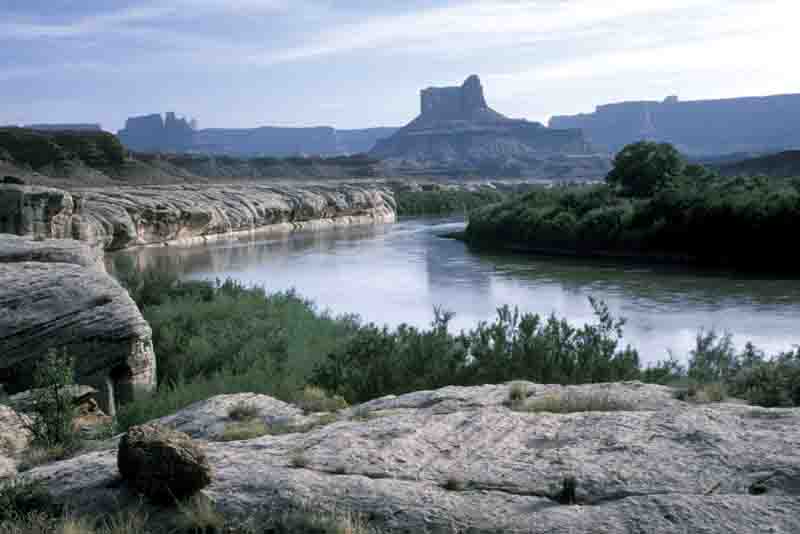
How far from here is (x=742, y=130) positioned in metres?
190

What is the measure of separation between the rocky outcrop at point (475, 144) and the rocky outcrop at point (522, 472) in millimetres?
119078

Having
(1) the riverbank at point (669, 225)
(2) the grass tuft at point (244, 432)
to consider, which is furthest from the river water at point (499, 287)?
(2) the grass tuft at point (244, 432)

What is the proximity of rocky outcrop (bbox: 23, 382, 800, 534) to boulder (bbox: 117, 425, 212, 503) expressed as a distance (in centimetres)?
12

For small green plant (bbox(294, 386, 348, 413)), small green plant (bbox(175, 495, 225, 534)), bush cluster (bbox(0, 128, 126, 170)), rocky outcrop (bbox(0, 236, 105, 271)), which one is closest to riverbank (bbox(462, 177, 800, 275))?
rocky outcrop (bbox(0, 236, 105, 271))

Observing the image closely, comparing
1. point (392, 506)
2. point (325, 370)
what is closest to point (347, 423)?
point (392, 506)

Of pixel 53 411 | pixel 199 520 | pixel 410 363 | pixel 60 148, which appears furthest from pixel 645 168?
pixel 199 520

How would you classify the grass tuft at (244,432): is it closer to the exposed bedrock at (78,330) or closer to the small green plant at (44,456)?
the small green plant at (44,456)

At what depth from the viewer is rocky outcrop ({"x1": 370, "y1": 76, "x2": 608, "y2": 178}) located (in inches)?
5365

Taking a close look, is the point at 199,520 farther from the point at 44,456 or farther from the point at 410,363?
the point at 410,363

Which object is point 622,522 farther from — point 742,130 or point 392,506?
point 742,130

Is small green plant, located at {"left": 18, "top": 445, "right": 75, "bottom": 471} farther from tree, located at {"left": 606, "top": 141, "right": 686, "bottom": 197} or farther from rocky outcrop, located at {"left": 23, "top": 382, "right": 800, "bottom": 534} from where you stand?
tree, located at {"left": 606, "top": 141, "right": 686, "bottom": 197}

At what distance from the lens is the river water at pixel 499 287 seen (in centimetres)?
1831

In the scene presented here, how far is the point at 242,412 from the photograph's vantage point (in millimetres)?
7070

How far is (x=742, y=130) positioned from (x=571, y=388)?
199662 mm
